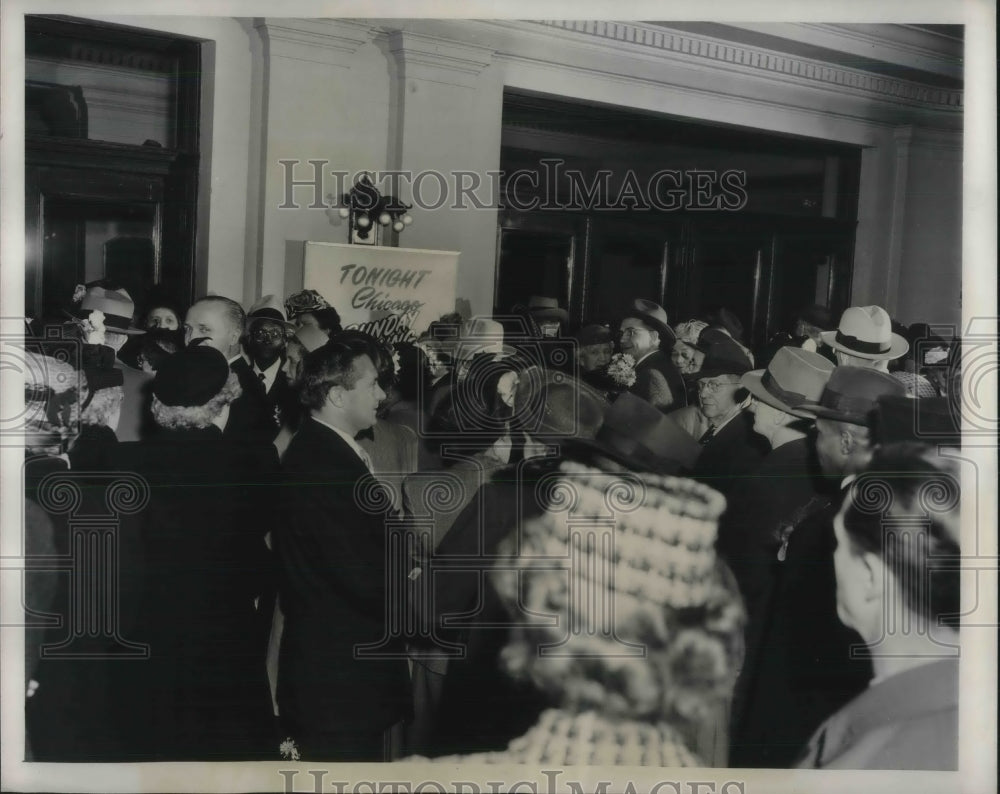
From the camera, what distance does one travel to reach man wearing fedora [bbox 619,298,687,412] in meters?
3.40

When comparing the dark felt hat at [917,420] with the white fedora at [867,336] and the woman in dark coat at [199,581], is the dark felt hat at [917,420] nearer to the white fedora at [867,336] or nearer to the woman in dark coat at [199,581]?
the white fedora at [867,336]

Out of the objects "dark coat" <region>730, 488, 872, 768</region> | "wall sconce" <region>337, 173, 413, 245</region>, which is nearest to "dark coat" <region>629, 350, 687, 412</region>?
"dark coat" <region>730, 488, 872, 768</region>

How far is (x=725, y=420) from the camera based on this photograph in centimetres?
338

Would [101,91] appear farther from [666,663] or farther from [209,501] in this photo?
[666,663]

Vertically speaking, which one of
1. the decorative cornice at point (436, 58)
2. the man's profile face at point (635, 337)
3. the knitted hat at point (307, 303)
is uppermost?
the decorative cornice at point (436, 58)

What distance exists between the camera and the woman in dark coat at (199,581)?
318cm

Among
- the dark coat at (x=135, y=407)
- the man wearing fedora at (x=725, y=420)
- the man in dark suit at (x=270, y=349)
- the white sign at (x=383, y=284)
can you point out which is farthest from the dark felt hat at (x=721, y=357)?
the dark coat at (x=135, y=407)

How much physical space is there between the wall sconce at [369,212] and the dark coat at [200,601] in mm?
691

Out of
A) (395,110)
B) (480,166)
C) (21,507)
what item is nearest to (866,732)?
(480,166)

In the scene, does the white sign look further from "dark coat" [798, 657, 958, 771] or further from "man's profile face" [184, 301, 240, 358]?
"dark coat" [798, 657, 958, 771]

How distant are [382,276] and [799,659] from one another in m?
1.60

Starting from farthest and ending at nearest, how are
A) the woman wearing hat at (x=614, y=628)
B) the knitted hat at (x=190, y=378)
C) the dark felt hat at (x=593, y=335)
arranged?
the dark felt hat at (x=593, y=335) → the woman wearing hat at (x=614, y=628) → the knitted hat at (x=190, y=378)

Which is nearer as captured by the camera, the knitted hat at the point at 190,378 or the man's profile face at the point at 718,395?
the knitted hat at the point at 190,378

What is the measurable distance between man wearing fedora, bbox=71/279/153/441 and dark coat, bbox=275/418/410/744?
42 centimetres
